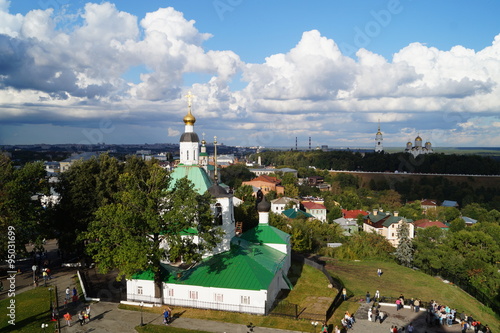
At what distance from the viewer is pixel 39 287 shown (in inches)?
789

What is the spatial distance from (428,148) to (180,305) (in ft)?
455

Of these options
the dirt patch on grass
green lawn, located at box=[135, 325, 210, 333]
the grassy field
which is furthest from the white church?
the grassy field

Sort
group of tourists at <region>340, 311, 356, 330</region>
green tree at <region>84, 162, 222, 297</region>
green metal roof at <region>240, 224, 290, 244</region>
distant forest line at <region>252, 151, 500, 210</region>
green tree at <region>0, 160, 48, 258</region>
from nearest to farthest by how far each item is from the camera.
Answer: green tree at <region>84, 162, 222, 297</region> < group of tourists at <region>340, 311, 356, 330</region> < green tree at <region>0, 160, 48, 258</region> < green metal roof at <region>240, 224, 290, 244</region> < distant forest line at <region>252, 151, 500, 210</region>

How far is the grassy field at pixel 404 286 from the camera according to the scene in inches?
955

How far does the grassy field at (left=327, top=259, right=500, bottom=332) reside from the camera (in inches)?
955

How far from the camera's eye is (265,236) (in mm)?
25453

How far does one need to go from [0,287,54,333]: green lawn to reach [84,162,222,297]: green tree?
3114 millimetres

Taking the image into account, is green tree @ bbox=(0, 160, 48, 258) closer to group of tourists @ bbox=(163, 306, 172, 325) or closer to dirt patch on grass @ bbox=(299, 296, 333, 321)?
group of tourists @ bbox=(163, 306, 172, 325)

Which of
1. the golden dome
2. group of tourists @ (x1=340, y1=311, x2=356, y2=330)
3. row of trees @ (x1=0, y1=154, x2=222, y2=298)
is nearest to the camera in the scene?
row of trees @ (x1=0, y1=154, x2=222, y2=298)

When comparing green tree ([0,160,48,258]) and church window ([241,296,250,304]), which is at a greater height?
green tree ([0,160,48,258])

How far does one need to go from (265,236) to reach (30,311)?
1412cm

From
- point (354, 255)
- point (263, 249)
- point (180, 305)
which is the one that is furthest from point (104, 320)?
point (354, 255)

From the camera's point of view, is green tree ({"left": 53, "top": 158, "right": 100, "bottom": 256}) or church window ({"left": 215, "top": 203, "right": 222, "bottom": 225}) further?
green tree ({"left": 53, "top": 158, "right": 100, "bottom": 256})

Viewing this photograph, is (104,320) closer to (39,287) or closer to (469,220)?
(39,287)
